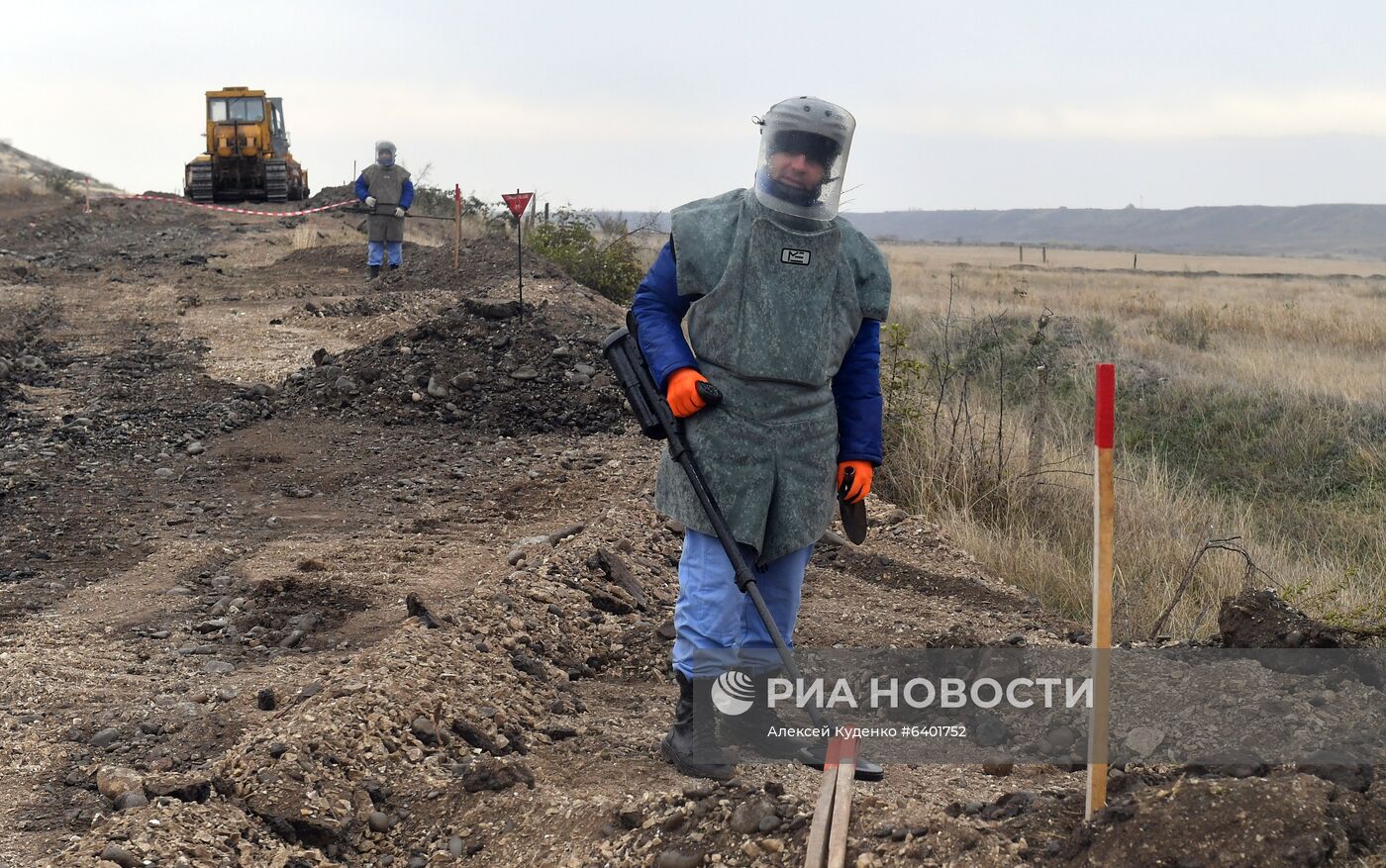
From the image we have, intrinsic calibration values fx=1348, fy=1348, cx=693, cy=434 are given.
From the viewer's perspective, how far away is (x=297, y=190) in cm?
3266

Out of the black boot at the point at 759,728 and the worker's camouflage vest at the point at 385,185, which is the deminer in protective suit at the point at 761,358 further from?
the worker's camouflage vest at the point at 385,185

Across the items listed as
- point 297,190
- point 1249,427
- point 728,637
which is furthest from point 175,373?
point 297,190

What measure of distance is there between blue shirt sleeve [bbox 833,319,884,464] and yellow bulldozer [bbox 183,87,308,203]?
2832 cm

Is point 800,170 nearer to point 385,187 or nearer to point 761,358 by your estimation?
point 761,358

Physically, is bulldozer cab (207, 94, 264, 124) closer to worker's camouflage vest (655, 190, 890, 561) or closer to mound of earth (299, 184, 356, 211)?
mound of earth (299, 184, 356, 211)

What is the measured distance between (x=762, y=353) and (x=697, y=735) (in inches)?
44.3

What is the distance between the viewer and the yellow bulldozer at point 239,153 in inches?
1166

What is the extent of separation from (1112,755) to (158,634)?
358cm

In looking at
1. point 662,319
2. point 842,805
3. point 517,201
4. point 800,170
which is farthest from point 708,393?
point 517,201

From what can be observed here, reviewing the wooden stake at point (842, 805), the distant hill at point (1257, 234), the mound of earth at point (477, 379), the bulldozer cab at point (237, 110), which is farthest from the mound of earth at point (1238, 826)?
the distant hill at point (1257, 234)

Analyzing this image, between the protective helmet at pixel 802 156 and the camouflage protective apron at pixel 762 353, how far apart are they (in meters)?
0.05

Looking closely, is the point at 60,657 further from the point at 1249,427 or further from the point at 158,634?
the point at 1249,427

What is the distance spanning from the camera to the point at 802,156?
3.72m

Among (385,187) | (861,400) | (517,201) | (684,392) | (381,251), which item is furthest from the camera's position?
(381,251)
